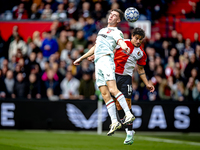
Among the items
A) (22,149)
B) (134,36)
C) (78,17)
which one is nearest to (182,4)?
(78,17)

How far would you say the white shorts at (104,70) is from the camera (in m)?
7.64

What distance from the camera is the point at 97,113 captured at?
1370 cm

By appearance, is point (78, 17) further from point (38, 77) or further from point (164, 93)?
point (164, 93)

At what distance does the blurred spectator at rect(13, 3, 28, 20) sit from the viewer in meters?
18.2

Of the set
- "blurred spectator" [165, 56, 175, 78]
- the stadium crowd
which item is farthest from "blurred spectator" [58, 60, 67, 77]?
"blurred spectator" [165, 56, 175, 78]

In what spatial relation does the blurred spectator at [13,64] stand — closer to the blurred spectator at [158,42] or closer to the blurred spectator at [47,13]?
the blurred spectator at [47,13]

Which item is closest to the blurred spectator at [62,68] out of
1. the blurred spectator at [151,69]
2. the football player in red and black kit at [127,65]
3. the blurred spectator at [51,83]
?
the blurred spectator at [51,83]

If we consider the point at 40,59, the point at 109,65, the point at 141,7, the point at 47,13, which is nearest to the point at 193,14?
the point at 141,7

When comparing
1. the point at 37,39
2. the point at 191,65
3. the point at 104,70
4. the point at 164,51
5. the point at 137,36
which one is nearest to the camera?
the point at 104,70

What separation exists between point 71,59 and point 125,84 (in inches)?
269

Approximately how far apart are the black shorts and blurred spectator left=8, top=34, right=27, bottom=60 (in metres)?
7.75

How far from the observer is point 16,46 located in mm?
15812

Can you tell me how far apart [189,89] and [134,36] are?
6767 mm

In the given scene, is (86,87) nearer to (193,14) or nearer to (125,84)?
(125,84)
